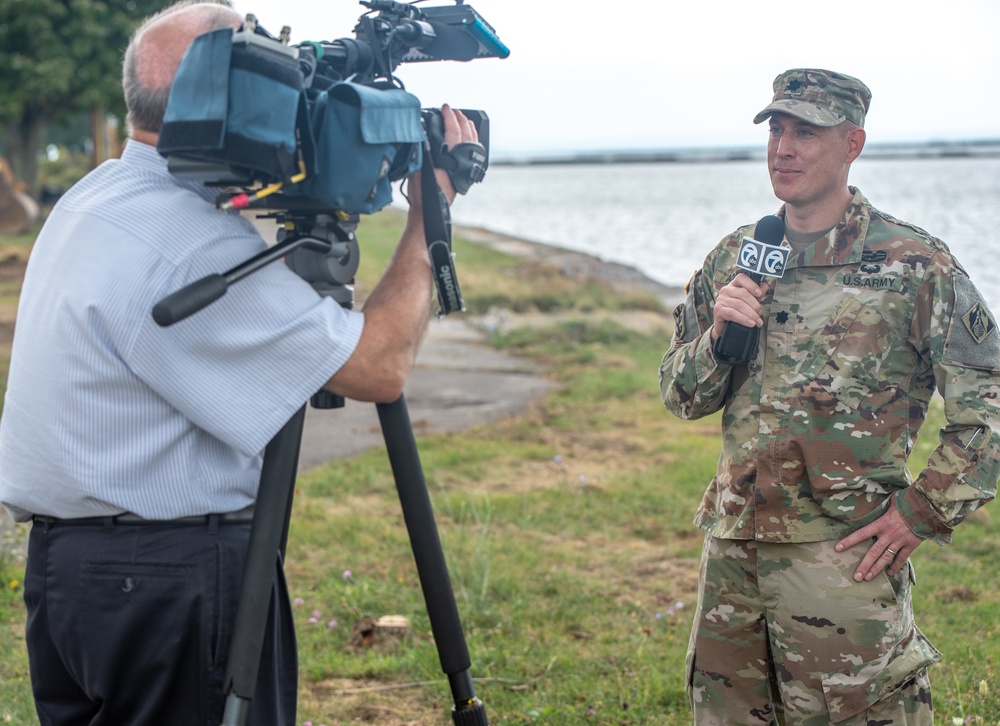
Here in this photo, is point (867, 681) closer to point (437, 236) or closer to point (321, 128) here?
point (437, 236)

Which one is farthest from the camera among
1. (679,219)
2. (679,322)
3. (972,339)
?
(679,219)

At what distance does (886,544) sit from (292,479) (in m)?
1.49

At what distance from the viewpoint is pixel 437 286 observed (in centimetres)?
232

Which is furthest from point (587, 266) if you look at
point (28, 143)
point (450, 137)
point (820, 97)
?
point (450, 137)

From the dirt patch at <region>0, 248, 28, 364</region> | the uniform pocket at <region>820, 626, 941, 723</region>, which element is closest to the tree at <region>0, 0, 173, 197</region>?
the dirt patch at <region>0, 248, 28, 364</region>

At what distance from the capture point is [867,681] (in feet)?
8.80

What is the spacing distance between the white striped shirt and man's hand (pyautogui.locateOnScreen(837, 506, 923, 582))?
4.71 feet

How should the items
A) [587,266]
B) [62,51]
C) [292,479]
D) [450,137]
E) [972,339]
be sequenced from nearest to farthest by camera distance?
[292,479] < [450,137] < [972,339] < [587,266] < [62,51]

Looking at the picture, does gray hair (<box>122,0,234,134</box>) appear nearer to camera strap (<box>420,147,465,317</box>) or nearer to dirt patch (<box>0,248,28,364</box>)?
camera strap (<box>420,147,465,317</box>)

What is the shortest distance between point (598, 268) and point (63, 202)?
19.8m

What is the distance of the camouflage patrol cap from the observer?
2.79 metres

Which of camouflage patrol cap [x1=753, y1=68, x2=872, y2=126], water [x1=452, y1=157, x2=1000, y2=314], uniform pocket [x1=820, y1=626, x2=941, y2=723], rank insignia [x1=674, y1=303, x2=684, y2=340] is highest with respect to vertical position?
camouflage patrol cap [x1=753, y1=68, x2=872, y2=126]

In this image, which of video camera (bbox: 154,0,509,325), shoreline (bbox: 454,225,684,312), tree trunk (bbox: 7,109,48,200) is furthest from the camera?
tree trunk (bbox: 7,109,48,200)

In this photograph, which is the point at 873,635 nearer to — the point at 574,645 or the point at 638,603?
the point at 574,645
